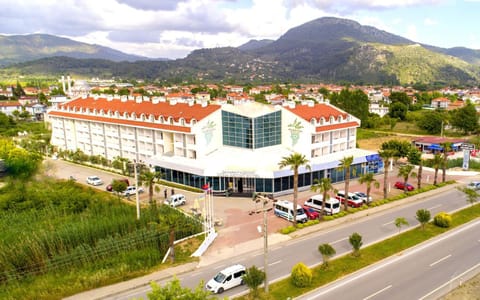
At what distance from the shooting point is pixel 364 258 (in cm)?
3127

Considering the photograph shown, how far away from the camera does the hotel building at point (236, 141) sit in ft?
167

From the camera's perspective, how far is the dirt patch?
2491 cm

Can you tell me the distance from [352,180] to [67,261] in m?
41.8

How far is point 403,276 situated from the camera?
28.2m

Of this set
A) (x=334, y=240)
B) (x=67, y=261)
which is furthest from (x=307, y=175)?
(x=67, y=261)

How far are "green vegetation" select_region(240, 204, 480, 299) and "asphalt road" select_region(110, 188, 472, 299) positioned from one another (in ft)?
3.81

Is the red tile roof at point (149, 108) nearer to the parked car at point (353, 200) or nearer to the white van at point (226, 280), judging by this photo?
the parked car at point (353, 200)

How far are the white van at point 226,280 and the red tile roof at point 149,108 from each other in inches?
1321

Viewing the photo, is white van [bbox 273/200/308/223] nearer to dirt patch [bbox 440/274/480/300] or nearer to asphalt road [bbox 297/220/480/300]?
asphalt road [bbox 297/220/480/300]

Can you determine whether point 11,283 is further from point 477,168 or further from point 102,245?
point 477,168

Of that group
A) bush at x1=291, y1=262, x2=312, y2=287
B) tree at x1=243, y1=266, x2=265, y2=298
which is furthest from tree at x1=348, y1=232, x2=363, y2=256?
tree at x1=243, y1=266, x2=265, y2=298

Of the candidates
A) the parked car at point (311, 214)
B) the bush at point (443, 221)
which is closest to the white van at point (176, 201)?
the parked car at point (311, 214)

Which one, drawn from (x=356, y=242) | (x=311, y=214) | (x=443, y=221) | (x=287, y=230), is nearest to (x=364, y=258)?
(x=356, y=242)

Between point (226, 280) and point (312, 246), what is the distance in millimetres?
10919
